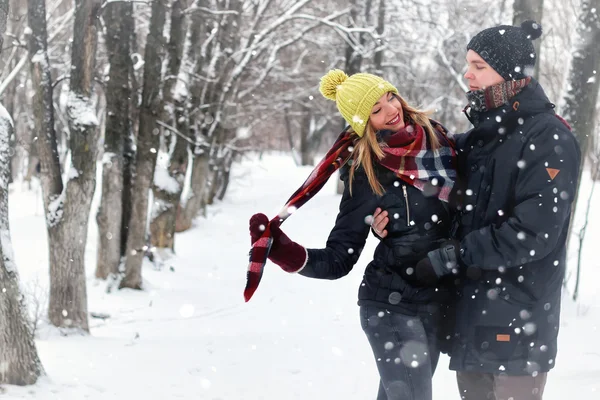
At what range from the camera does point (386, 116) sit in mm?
3248

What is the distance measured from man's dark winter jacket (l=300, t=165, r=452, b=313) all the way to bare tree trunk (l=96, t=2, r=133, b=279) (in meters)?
7.36

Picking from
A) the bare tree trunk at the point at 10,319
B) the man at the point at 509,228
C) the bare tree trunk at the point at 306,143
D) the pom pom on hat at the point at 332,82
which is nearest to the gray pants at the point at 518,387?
the man at the point at 509,228

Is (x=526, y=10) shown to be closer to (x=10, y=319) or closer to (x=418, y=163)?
(x=418, y=163)

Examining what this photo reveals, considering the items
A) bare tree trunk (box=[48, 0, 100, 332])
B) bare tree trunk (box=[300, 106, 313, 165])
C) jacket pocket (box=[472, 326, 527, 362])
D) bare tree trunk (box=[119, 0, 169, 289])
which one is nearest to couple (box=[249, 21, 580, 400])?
jacket pocket (box=[472, 326, 527, 362])

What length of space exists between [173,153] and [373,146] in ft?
38.9

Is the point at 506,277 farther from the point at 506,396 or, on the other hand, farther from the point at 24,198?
the point at 24,198

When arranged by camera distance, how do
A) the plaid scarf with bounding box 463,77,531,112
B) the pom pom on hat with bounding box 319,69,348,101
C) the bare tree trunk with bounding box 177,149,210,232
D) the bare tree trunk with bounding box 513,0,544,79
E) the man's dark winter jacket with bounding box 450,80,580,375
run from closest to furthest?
1. the man's dark winter jacket with bounding box 450,80,580,375
2. the plaid scarf with bounding box 463,77,531,112
3. the pom pom on hat with bounding box 319,69,348,101
4. the bare tree trunk with bounding box 513,0,544,79
5. the bare tree trunk with bounding box 177,149,210,232

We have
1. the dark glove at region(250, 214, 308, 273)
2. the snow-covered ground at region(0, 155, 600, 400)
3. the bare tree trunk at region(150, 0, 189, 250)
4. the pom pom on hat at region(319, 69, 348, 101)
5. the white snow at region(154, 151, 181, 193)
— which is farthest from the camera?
the white snow at region(154, 151, 181, 193)

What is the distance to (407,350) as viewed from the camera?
3053 mm

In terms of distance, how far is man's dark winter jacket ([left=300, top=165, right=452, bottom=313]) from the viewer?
3.13 metres

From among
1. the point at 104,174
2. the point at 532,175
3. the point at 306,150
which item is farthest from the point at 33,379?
the point at 306,150

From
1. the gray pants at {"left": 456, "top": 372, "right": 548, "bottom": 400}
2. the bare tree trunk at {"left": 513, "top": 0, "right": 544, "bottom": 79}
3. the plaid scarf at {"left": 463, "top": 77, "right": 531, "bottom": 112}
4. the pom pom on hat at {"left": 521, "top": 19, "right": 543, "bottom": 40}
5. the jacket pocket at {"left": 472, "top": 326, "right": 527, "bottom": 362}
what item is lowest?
the gray pants at {"left": 456, "top": 372, "right": 548, "bottom": 400}

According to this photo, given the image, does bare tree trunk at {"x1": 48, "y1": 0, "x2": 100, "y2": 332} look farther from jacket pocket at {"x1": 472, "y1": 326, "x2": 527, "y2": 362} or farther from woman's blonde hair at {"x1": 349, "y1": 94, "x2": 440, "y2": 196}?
jacket pocket at {"x1": 472, "y1": 326, "x2": 527, "y2": 362}

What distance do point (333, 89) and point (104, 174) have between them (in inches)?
286
